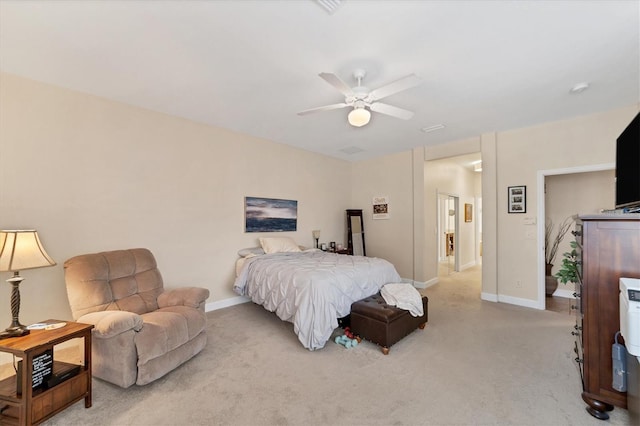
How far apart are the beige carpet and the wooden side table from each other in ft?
0.44

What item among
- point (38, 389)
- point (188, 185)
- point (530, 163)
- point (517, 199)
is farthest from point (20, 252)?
point (530, 163)

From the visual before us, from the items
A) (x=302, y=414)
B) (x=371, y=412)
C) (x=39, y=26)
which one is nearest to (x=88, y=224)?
(x=39, y=26)

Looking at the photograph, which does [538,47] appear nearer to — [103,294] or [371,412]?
[371,412]

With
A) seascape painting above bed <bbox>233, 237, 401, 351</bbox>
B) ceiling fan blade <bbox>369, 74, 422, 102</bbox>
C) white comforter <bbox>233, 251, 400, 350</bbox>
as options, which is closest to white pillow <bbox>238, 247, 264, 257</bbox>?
seascape painting above bed <bbox>233, 237, 401, 351</bbox>

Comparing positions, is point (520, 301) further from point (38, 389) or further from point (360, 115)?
point (38, 389)

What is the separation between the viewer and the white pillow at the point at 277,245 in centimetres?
432

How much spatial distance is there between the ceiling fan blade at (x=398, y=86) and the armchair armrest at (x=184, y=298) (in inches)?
97.9

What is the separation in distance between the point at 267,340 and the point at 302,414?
4.02 ft

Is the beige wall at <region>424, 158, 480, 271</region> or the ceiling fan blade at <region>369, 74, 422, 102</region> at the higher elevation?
the ceiling fan blade at <region>369, 74, 422, 102</region>

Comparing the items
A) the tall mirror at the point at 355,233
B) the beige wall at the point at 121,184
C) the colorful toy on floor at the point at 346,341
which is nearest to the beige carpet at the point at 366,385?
the colorful toy on floor at the point at 346,341

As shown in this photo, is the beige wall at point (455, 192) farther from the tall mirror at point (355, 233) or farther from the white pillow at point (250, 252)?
the white pillow at point (250, 252)

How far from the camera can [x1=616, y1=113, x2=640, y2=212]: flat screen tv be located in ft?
6.53

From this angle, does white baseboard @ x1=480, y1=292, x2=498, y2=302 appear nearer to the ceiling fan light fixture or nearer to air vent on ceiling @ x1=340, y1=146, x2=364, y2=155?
air vent on ceiling @ x1=340, y1=146, x2=364, y2=155

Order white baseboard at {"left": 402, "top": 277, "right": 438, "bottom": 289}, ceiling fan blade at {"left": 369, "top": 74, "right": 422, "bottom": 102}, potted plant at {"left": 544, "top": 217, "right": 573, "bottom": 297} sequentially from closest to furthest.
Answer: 1. ceiling fan blade at {"left": 369, "top": 74, "right": 422, "bottom": 102}
2. potted plant at {"left": 544, "top": 217, "right": 573, "bottom": 297}
3. white baseboard at {"left": 402, "top": 277, "right": 438, "bottom": 289}
